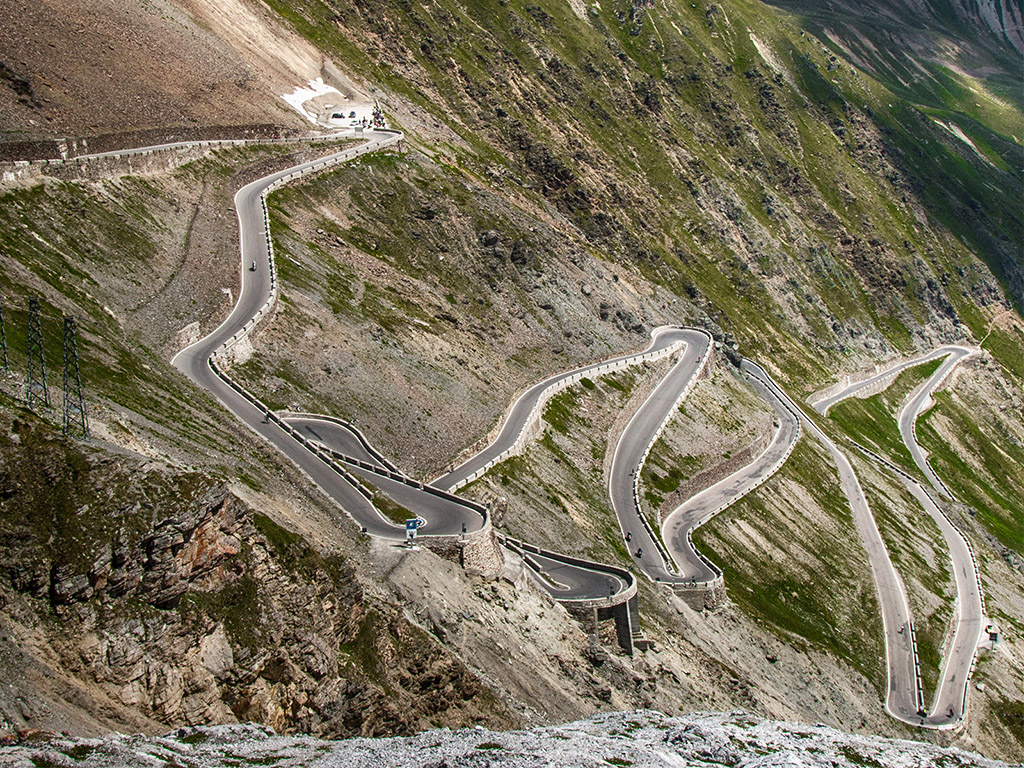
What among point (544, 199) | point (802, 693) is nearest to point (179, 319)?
point (802, 693)

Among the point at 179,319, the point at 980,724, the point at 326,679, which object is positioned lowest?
the point at 980,724

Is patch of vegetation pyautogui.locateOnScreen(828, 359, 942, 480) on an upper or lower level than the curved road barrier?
lower

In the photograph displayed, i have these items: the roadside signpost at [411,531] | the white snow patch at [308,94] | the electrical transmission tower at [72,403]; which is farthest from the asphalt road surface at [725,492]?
the white snow patch at [308,94]

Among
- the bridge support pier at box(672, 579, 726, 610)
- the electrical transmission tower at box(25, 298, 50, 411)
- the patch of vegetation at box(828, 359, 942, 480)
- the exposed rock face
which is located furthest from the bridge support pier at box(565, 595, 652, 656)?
the patch of vegetation at box(828, 359, 942, 480)

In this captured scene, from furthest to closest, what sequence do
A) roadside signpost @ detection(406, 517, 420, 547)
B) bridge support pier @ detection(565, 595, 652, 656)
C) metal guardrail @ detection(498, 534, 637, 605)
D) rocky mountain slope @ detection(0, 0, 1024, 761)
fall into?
metal guardrail @ detection(498, 534, 637, 605) < bridge support pier @ detection(565, 595, 652, 656) < roadside signpost @ detection(406, 517, 420, 547) < rocky mountain slope @ detection(0, 0, 1024, 761)

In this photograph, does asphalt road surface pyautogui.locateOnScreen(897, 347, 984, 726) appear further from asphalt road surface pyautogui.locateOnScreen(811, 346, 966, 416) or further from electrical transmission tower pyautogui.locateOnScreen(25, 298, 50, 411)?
electrical transmission tower pyautogui.locateOnScreen(25, 298, 50, 411)

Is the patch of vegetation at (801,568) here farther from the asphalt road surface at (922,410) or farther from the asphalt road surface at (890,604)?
the asphalt road surface at (922,410)

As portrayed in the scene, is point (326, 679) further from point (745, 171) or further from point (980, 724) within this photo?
point (745, 171)
